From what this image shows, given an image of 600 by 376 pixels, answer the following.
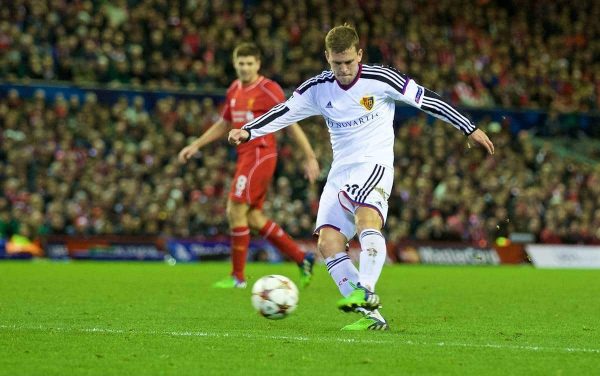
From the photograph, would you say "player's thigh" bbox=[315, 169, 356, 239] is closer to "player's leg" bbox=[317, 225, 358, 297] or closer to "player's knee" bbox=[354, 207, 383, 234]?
"player's leg" bbox=[317, 225, 358, 297]

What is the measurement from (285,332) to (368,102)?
6.89 ft

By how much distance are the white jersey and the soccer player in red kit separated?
4619 mm

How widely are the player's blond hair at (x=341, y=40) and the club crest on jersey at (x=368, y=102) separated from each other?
543 mm

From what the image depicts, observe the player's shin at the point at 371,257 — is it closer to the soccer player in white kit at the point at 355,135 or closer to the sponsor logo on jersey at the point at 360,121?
the soccer player in white kit at the point at 355,135

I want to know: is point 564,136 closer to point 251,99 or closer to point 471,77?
point 471,77

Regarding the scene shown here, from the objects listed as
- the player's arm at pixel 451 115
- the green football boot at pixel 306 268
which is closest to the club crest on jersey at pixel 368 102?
the player's arm at pixel 451 115

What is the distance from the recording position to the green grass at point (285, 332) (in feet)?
23.4

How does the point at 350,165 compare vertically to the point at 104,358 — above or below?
above

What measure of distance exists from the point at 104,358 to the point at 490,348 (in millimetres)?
2773

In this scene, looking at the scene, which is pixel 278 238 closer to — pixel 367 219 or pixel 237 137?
pixel 237 137

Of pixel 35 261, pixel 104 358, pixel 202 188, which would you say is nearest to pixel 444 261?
pixel 202 188

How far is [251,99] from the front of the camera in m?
14.7

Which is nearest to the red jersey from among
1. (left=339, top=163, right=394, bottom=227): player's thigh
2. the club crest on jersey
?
the club crest on jersey

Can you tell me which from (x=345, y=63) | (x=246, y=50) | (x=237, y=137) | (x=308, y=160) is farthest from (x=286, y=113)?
(x=246, y=50)
